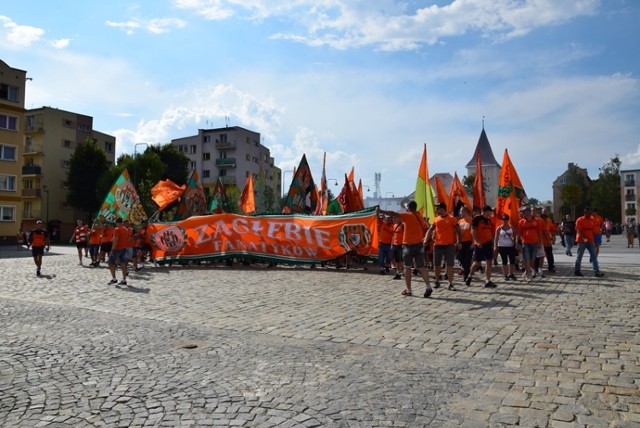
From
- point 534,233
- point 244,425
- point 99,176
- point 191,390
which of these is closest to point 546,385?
point 244,425

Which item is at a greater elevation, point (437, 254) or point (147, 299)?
point (437, 254)

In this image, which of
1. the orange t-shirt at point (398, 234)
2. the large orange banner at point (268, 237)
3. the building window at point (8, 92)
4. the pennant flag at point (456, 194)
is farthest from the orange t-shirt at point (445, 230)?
the building window at point (8, 92)

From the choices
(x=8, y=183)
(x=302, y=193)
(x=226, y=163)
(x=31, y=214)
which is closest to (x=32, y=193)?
(x=31, y=214)

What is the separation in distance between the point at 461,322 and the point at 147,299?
6286 mm

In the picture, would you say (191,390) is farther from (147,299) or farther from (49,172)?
(49,172)

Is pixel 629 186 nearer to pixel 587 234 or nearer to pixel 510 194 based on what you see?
pixel 510 194

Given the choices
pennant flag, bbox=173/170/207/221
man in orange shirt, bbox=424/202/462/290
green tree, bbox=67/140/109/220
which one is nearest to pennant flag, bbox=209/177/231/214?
pennant flag, bbox=173/170/207/221

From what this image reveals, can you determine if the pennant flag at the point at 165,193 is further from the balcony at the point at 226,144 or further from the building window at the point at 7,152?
the balcony at the point at 226,144

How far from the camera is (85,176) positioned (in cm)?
5681

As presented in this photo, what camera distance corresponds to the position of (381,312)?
8.33 metres

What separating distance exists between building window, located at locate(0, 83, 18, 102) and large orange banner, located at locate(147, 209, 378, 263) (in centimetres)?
3162

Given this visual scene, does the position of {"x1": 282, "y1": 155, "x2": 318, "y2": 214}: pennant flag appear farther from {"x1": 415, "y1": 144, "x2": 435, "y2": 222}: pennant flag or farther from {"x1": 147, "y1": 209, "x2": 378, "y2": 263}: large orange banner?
{"x1": 415, "y1": 144, "x2": 435, "y2": 222}: pennant flag

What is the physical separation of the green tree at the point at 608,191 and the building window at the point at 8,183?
3198 inches

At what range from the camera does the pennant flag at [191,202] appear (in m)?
21.0
